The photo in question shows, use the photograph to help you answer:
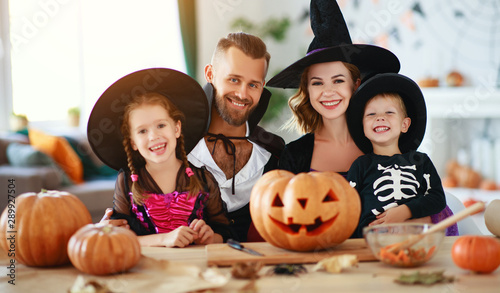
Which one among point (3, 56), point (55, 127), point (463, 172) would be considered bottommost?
point (463, 172)

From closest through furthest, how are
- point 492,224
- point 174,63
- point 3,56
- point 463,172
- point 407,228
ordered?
point 407,228, point 492,224, point 463,172, point 3,56, point 174,63

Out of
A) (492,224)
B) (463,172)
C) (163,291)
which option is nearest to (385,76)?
(492,224)

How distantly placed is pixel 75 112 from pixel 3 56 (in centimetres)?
107

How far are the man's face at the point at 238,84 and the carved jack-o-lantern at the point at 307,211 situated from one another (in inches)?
37.4

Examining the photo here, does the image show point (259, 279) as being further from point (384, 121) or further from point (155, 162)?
point (384, 121)

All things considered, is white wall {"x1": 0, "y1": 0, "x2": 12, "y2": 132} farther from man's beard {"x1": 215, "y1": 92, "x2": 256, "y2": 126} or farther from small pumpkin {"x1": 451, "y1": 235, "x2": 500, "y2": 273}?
small pumpkin {"x1": 451, "y1": 235, "x2": 500, "y2": 273}

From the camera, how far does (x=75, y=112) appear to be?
6406 millimetres

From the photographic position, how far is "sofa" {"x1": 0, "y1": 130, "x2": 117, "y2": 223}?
4367mm

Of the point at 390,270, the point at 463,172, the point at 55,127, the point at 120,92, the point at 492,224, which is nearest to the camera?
the point at 390,270

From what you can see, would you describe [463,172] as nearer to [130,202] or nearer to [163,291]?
[130,202]

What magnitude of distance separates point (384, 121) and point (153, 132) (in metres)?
0.87

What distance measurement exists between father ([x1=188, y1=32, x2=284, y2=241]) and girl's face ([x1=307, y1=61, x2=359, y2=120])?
0.31 meters

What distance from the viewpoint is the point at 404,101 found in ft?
6.67

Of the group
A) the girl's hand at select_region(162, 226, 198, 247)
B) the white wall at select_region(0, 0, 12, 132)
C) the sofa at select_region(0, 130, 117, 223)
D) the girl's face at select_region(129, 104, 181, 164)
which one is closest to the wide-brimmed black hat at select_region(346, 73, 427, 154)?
the girl's face at select_region(129, 104, 181, 164)
